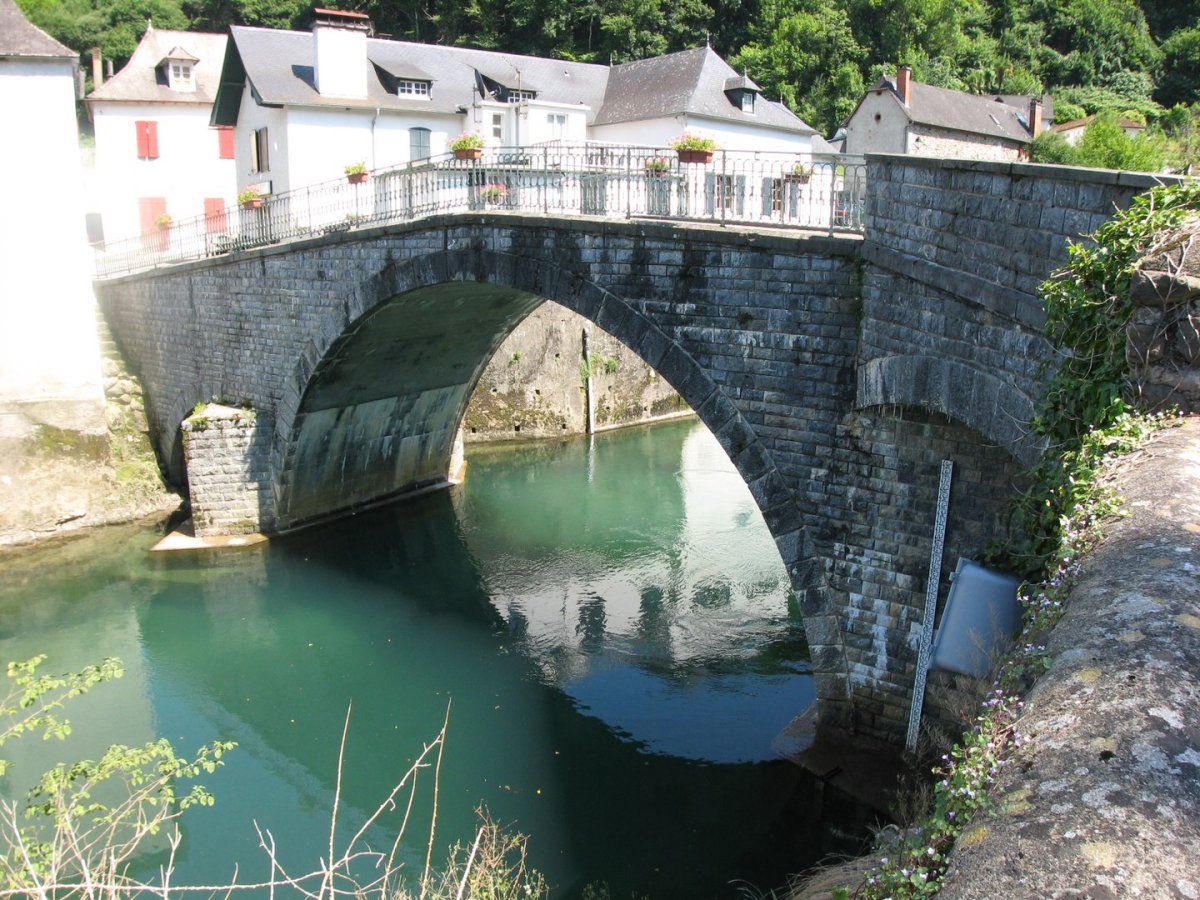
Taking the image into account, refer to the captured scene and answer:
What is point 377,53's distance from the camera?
2489cm

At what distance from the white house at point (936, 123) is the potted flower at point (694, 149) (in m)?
23.4

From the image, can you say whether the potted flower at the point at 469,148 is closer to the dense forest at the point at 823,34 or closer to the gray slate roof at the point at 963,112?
the gray slate roof at the point at 963,112

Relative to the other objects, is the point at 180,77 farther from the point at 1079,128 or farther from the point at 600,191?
the point at 1079,128

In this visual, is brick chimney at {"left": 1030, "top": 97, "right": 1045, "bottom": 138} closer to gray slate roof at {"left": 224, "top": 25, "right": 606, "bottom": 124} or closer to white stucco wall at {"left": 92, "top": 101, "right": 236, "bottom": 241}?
gray slate roof at {"left": 224, "top": 25, "right": 606, "bottom": 124}

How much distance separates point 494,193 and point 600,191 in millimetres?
1941

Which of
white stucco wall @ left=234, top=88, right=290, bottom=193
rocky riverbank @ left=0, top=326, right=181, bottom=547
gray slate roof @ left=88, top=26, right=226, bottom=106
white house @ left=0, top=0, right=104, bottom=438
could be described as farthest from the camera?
gray slate roof @ left=88, top=26, right=226, bottom=106

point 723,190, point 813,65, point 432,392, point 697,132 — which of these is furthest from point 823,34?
point 723,190

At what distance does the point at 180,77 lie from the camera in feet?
96.7

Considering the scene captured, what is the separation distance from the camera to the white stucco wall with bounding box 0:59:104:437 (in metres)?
16.8

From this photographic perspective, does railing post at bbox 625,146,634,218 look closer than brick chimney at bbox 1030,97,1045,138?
Yes

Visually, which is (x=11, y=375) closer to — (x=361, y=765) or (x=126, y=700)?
(x=126, y=700)

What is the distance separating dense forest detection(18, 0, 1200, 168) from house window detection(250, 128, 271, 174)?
18.1 metres

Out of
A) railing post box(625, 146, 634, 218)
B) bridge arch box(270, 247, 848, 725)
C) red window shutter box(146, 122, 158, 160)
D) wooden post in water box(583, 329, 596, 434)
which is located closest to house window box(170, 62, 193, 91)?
red window shutter box(146, 122, 158, 160)

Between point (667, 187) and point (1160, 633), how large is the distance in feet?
27.4
